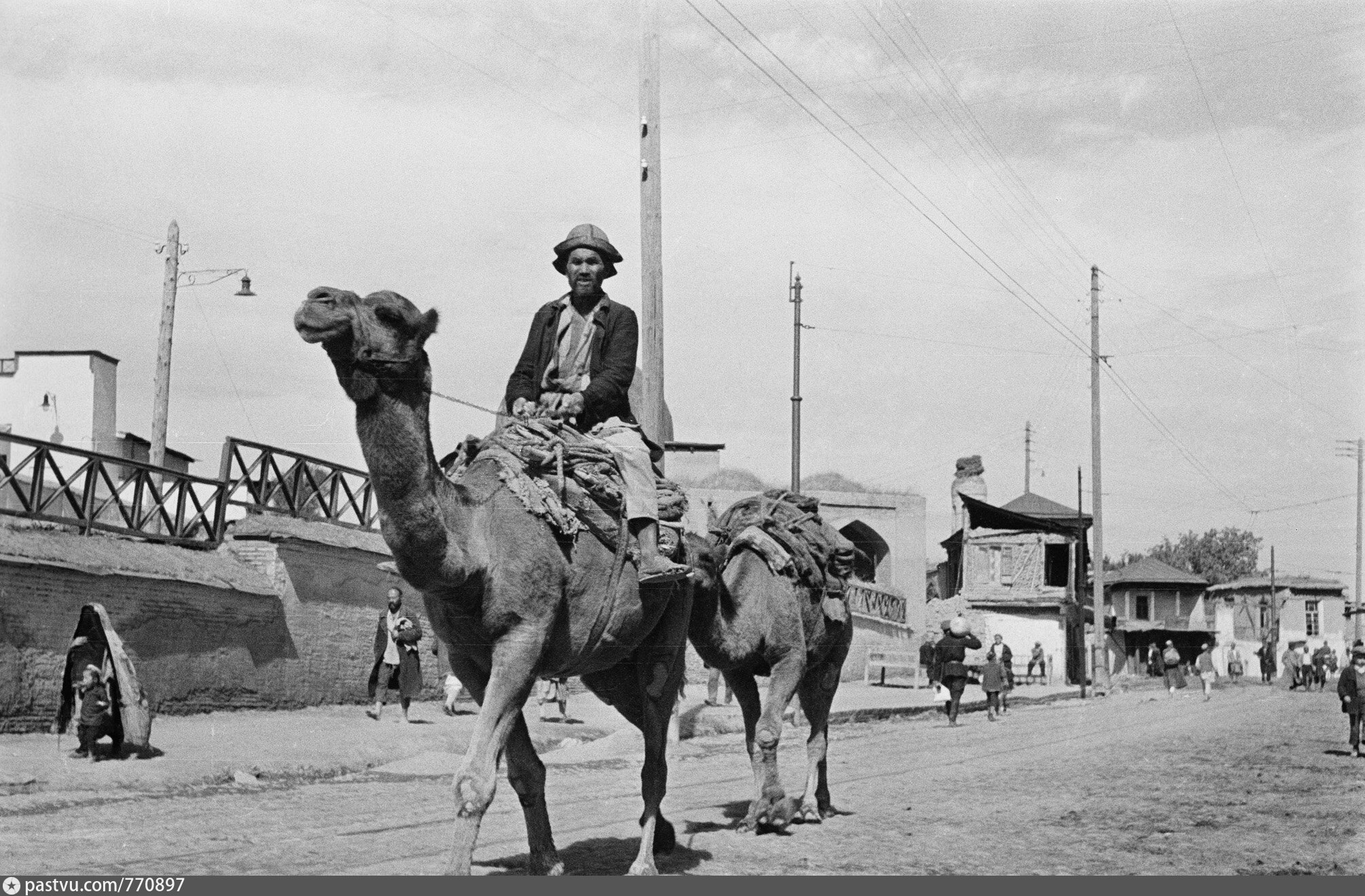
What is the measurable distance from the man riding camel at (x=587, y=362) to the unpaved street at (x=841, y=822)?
2.26 metres

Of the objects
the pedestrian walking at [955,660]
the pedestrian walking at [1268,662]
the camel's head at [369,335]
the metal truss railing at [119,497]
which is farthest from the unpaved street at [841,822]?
the pedestrian walking at [1268,662]

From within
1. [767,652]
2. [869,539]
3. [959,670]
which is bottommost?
[959,670]

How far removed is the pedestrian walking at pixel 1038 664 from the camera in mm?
52781

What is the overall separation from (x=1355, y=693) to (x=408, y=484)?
18713 mm

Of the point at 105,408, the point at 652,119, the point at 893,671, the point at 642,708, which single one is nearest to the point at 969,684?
the point at 893,671

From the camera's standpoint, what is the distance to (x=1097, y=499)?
48406mm

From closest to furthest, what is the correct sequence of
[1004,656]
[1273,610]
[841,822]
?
[841,822] < [1004,656] < [1273,610]

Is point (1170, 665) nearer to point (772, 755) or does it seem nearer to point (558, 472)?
point (772, 755)

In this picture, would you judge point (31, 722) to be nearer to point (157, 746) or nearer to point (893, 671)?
point (157, 746)

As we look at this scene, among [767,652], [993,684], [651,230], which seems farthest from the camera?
[993,684]

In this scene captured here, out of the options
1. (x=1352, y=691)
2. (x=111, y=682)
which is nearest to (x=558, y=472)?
(x=111, y=682)

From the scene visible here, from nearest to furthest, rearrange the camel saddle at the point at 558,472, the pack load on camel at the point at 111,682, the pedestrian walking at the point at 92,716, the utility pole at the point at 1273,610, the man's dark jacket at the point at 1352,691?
1. the camel saddle at the point at 558,472
2. the pedestrian walking at the point at 92,716
3. the pack load on camel at the point at 111,682
4. the man's dark jacket at the point at 1352,691
5. the utility pole at the point at 1273,610

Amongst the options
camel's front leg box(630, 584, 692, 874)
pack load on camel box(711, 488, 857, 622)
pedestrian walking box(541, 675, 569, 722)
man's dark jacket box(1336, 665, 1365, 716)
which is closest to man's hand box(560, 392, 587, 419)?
camel's front leg box(630, 584, 692, 874)

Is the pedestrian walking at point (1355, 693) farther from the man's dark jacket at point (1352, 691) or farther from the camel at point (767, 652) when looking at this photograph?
the camel at point (767, 652)
